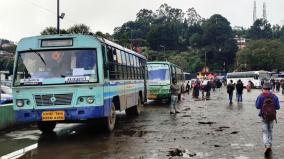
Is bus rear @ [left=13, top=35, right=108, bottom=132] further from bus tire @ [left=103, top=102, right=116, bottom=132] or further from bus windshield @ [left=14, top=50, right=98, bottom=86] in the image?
bus tire @ [left=103, top=102, right=116, bottom=132]

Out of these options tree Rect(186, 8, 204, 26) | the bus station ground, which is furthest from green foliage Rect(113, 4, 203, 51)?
the bus station ground

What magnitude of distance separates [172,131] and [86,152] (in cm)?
465

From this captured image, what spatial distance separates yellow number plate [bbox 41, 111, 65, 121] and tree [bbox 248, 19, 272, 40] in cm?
16702

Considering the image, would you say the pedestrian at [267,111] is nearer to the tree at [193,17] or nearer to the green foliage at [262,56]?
the green foliage at [262,56]

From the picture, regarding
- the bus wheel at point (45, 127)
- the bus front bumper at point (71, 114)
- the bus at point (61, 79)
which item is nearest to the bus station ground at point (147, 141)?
the bus wheel at point (45, 127)

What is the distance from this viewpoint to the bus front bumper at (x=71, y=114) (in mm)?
13086

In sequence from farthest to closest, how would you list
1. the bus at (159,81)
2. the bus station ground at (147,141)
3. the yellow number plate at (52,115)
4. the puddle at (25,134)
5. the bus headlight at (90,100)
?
the bus at (159,81) < the puddle at (25,134) < the bus headlight at (90,100) < the yellow number plate at (52,115) < the bus station ground at (147,141)

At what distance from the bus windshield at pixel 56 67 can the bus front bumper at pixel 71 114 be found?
765 millimetres

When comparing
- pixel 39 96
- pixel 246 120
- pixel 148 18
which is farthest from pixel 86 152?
pixel 148 18

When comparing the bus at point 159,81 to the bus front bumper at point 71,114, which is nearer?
the bus front bumper at point 71,114

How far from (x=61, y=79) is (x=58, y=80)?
86 millimetres

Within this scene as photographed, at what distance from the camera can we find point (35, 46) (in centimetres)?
1371

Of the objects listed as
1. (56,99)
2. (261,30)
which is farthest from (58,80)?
(261,30)

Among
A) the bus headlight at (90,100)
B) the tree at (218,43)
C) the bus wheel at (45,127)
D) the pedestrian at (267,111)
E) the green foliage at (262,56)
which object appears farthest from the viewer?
the tree at (218,43)
